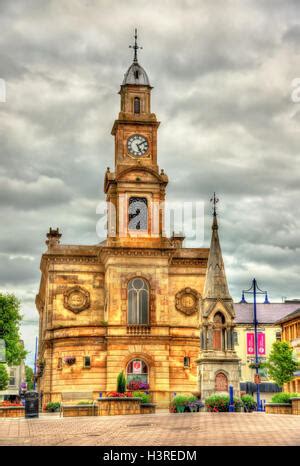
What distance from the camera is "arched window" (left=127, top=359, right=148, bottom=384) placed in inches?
2303

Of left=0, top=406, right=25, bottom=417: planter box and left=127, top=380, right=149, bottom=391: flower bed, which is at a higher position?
left=127, top=380, right=149, bottom=391: flower bed

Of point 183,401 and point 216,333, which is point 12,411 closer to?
point 183,401

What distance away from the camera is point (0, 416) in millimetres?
41781

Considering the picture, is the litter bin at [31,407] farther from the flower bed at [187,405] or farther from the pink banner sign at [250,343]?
the pink banner sign at [250,343]

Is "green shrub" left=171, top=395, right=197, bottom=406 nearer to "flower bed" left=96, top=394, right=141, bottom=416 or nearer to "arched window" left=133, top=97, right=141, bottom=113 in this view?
"flower bed" left=96, top=394, right=141, bottom=416

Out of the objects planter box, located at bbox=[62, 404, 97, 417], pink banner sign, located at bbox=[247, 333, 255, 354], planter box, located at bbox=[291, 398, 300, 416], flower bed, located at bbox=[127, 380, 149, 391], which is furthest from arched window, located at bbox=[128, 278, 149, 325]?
planter box, located at bbox=[291, 398, 300, 416]

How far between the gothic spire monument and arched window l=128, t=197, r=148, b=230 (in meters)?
10.3

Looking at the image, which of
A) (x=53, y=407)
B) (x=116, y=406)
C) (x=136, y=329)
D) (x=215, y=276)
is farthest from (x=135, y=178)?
(x=116, y=406)

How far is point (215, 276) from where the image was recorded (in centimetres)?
5312


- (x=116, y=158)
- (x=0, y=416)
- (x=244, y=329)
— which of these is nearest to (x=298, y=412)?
(x=0, y=416)

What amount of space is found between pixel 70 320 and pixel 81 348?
16.3 ft

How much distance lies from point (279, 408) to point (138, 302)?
944 inches

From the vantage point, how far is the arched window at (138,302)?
60.5 meters

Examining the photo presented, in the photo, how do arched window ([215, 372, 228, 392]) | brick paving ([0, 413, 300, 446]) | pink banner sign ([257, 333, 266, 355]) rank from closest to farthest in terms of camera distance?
brick paving ([0, 413, 300, 446]), arched window ([215, 372, 228, 392]), pink banner sign ([257, 333, 266, 355])
